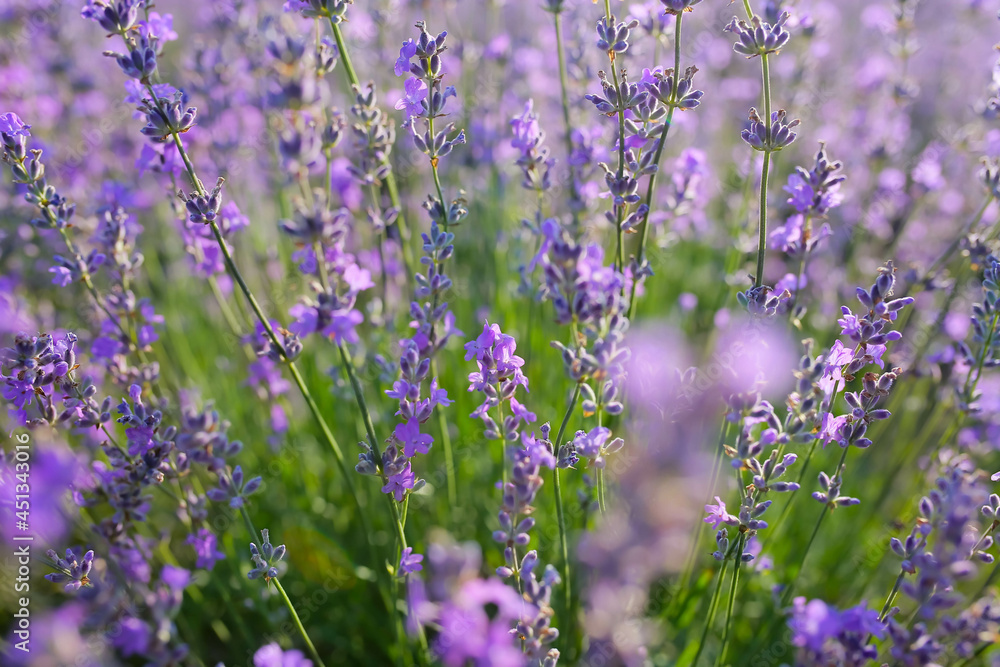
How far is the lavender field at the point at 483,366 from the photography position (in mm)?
1574

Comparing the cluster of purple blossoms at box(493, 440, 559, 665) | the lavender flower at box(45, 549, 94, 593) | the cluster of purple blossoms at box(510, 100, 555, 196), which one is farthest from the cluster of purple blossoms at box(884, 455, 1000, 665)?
the lavender flower at box(45, 549, 94, 593)

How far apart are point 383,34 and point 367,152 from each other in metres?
1.51

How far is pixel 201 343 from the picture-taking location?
3969 mm

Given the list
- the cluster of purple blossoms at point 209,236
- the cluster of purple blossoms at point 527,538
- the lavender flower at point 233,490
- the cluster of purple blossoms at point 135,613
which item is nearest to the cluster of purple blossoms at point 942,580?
the cluster of purple blossoms at point 527,538

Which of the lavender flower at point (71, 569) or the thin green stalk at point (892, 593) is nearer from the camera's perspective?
the thin green stalk at point (892, 593)

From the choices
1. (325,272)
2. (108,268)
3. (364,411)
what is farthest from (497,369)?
(108,268)

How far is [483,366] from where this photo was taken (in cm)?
160

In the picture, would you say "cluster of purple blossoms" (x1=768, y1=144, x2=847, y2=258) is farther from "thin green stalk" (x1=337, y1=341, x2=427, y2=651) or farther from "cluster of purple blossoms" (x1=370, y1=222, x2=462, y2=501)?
"thin green stalk" (x1=337, y1=341, x2=427, y2=651)

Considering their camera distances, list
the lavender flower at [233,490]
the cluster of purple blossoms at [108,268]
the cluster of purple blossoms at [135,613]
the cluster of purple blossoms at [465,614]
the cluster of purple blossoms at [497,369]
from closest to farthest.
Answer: the cluster of purple blossoms at [465,614] → the cluster of purple blossoms at [135,613] → the cluster of purple blossoms at [497,369] → the lavender flower at [233,490] → the cluster of purple blossoms at [108,268]

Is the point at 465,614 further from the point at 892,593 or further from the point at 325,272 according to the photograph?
the point at 892,593

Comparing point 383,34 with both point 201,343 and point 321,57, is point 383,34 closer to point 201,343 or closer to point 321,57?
point 321,57

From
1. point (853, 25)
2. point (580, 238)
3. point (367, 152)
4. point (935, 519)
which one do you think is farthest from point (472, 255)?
point (853, 25)

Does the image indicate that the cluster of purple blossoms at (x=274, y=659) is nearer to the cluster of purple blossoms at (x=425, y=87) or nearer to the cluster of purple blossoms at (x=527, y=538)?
the cluster of purple blossoms at (x=527, y=538)

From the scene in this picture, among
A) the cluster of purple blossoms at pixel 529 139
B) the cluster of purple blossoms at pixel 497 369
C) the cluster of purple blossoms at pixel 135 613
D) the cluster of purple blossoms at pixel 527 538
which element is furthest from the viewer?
the cluster of purple blossoms at pixel 529 139
